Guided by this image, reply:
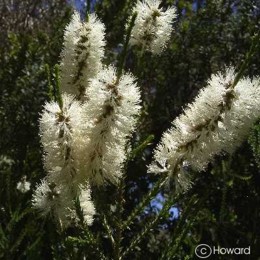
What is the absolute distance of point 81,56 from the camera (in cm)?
254

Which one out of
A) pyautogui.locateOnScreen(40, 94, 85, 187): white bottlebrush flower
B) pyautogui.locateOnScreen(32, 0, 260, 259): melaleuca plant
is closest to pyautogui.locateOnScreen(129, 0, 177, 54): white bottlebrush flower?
pyautogui.locateOnScreen(32, 0, 260, 259): melaleuca plant

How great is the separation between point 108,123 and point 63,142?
0.19 metres

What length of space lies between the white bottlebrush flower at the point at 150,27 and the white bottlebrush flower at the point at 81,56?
0.28 metres

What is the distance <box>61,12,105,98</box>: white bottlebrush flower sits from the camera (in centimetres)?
252

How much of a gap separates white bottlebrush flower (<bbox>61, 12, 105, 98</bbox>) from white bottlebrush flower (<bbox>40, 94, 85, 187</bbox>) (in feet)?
1.29

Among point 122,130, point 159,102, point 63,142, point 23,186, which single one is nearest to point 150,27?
point 122,130

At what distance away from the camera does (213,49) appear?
605 cm

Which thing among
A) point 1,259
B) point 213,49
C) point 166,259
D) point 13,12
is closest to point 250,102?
point 166,259

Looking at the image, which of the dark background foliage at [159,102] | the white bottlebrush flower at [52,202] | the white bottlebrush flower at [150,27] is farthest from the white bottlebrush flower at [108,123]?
the dark background foliage at [159,102]

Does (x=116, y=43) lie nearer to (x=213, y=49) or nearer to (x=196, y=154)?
(x=213, y=49)
